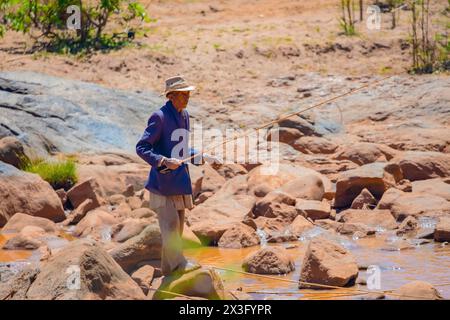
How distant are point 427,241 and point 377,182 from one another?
5.68 ft

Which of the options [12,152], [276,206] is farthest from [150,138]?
[12,152]

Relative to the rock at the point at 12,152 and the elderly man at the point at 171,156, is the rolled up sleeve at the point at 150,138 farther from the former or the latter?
the rock at the point at 12,152

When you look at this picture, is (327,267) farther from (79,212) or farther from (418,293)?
(79,212)

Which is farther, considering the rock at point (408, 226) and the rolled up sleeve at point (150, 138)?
the rock at point (408, 226)

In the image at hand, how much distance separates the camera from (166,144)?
642 cm

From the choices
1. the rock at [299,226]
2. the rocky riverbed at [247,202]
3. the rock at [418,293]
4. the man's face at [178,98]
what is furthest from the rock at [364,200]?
the man's face at [178,98]

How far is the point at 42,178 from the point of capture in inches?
441

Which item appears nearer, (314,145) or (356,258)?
(356,258)

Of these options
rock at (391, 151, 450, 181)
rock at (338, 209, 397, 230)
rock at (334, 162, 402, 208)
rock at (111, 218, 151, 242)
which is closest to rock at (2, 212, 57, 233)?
rock at (111, 218, 151, 242)

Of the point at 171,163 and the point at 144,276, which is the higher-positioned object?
the point at 171,163

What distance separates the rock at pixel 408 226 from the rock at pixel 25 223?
134 inches

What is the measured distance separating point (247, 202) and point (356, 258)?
213 cm

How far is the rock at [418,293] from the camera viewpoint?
20.5 ft

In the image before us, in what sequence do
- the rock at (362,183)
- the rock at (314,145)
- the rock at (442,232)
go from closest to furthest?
the rock at (442,232), the rock at (362,183), the rock at (314,145)
